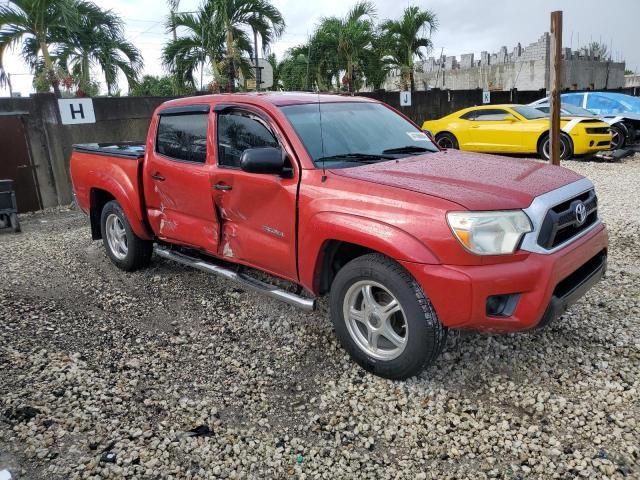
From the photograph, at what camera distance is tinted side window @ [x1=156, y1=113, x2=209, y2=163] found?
4.27 m

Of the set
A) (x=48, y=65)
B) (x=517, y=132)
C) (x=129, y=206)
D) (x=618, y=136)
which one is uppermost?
(x=48, y=65)

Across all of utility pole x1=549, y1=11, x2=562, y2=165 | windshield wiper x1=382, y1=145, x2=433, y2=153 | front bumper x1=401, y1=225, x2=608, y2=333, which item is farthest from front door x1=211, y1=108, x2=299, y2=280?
utility pole x1=549, y1=11, x2=562, y2=165

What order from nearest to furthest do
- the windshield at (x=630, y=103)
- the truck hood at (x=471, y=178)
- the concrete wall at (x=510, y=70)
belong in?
the truck hood at (x=471, y=178) < the windshield at (x=630, y=103) < the concrete wall at (x=510, y=70)

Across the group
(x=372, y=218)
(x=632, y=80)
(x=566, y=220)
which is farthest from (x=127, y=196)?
(x=632, y=80)

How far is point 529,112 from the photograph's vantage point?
1302cm

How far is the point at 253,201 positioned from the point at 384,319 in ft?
4.18

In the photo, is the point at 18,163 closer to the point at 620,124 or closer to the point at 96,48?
the point at 96,48

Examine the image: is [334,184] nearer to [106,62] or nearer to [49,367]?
[49,367]

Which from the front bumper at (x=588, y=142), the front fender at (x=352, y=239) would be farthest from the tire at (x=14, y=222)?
the front bumper at (x=588, y=142)

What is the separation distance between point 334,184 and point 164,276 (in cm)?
280

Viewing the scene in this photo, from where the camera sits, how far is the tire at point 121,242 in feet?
17.2

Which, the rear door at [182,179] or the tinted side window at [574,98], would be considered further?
the tinted side window at [574,98]

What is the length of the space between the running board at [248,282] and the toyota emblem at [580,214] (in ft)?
5.66

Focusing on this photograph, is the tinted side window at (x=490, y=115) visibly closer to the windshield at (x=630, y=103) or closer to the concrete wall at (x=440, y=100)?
the concrete wall at (x=440, y=100)
